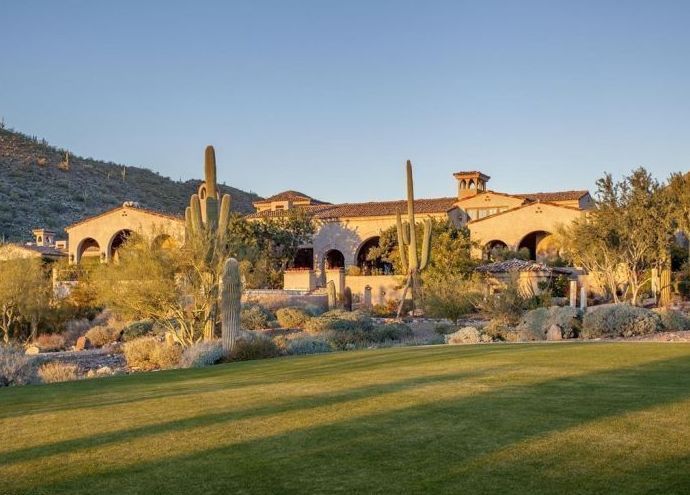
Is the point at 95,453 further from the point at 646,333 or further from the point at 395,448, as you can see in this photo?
the point at 646,333

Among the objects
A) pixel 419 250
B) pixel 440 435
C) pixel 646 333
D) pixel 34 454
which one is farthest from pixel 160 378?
pixel 419 250

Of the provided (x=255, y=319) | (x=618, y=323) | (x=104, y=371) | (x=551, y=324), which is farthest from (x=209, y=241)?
(x=618, y=323)

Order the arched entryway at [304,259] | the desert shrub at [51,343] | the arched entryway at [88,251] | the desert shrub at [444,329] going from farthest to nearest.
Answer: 1. the arched entryway at [304,259]
2. the arched entryway at [88,251]
3. the desert shrub at [51,343]
4. the desert shrub at [444,329]

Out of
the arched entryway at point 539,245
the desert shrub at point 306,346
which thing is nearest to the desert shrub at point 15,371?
the desert shrub at point 306,346

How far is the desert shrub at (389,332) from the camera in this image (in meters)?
26.7

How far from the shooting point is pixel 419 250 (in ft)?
158

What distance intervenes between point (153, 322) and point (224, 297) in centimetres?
1054

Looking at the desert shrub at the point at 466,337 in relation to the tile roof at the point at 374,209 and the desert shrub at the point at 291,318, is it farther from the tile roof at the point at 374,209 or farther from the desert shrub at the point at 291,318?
the tile roof at the point at 374,209

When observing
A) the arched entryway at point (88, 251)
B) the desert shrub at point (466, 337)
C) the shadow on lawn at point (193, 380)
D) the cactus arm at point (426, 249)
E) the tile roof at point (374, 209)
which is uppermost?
the tile roof at point (374, 209)

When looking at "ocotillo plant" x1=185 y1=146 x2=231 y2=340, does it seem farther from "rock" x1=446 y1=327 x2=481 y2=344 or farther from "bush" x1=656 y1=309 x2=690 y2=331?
"bush" x1=656 y1=309 x2=690 y2=331

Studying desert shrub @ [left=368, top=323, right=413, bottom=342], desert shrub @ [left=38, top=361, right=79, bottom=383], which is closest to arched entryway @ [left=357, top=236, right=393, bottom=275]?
desert shrub @ [left=368, top=323, right=413, bottom=342]

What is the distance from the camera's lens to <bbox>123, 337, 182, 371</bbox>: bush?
70.0 ft

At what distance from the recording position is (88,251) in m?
66.2

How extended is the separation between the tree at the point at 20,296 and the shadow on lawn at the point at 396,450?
27.8 metres
